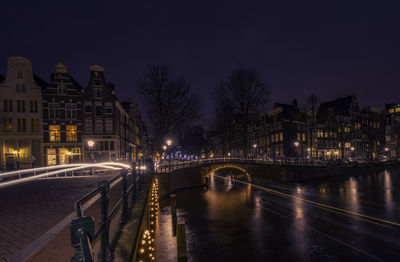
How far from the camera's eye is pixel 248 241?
548 inches

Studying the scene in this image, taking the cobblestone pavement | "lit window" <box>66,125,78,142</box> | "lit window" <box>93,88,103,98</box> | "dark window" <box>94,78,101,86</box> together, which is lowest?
the cobblestone pavement

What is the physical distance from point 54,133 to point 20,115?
5.57 m

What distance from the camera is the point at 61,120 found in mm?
39062

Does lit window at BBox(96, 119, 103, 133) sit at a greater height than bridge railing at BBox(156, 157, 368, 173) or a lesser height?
greater

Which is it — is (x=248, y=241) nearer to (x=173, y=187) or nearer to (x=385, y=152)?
(x=173, y=187)

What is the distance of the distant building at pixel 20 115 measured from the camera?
37812 millimetres

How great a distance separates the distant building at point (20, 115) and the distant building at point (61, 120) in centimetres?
131

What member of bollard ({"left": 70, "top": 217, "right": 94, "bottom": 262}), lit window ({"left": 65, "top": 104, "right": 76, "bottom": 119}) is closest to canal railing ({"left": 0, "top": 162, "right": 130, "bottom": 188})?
bollard ({"left": 70, "top": 217, "right": 94, "bottom": 262})

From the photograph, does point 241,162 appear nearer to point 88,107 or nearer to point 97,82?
point 88,107

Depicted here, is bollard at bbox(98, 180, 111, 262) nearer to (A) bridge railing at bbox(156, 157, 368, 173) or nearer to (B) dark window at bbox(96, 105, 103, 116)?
(A) bridge railing at bbox(156, 157, 368, 173)

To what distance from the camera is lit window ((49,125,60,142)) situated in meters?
38.7

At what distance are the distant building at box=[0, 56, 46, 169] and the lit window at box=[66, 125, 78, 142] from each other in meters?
3.93

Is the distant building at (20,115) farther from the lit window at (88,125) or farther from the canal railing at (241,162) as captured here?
the canal railing at (241,162)

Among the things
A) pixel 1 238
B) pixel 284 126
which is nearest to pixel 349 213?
pixel 1 238
